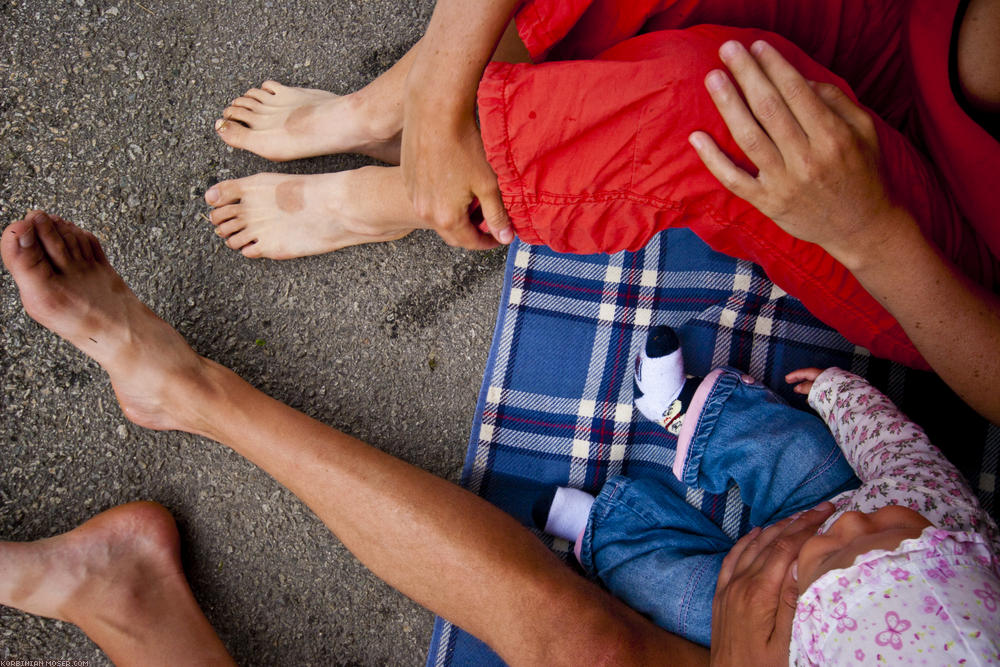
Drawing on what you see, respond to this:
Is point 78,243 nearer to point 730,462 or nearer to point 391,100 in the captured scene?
point 391,100

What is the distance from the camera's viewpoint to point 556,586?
3.48 ft

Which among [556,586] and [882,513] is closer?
[882,513]

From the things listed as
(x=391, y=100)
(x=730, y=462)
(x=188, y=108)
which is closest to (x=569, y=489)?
(x=730, y=462)

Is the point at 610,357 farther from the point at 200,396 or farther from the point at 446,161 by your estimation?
the point at 200,396

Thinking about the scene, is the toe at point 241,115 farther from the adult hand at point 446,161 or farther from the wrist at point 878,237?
the wrist at point 878,237

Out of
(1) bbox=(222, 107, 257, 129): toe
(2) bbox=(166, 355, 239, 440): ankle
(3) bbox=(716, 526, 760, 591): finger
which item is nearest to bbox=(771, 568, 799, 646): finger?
(3) bbox=(716, 526, 760, 591): finger

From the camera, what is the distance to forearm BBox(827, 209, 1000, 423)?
2.65ft

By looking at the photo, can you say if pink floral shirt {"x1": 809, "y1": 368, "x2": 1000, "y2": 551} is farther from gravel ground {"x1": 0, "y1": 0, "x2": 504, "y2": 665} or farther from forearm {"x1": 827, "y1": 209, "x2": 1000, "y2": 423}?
gravel ground {"x1": 0, "y1": 0, "x2": 504, "y2": 665}

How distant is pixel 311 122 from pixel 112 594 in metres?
1.00

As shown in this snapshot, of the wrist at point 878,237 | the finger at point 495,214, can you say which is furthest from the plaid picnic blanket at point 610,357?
the wrist at point 878,237

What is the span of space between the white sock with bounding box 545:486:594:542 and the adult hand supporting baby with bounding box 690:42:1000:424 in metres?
0.66

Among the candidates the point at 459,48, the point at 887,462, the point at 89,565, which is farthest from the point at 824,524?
the point at 89,565

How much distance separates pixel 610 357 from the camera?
1357 mm

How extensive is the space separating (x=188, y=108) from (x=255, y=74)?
0.16 meters
